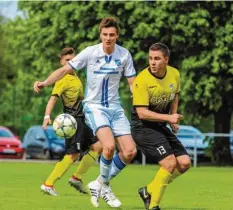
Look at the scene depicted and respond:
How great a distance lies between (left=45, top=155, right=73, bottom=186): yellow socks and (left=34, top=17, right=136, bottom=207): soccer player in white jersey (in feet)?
8.18

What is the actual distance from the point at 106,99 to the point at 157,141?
1.22 m

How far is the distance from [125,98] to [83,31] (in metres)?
5.79

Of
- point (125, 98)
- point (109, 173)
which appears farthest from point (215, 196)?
point (125, 98)

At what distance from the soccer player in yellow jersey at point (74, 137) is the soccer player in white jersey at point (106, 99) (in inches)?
100.0

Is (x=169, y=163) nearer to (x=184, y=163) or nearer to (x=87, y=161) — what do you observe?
(x=184, y=163)

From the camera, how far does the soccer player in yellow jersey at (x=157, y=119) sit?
11.4 m

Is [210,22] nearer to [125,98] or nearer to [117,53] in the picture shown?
[125,98]

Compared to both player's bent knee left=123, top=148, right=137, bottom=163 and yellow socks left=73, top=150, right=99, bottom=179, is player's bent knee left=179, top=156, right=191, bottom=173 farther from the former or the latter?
yellow socks left=73, top=150, right=99, bottom=179

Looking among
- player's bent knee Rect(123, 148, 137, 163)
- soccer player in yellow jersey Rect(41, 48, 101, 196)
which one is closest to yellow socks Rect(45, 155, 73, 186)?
soccer player in yellow jersey Rect(41, 48, 101, 196)

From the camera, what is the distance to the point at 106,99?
1241 cm

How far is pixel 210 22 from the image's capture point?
3394 cm

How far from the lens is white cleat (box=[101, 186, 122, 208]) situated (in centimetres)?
1218

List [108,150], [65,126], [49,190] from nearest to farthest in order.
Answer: [108,150]
[65,126]
[49,190]

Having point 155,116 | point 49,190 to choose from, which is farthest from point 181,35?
point 155,116
